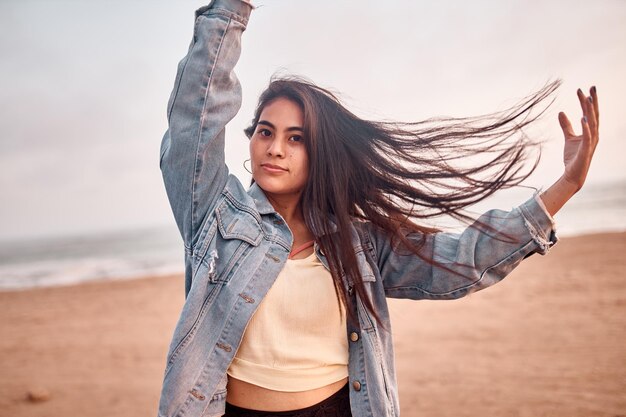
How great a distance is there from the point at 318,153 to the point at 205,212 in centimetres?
55

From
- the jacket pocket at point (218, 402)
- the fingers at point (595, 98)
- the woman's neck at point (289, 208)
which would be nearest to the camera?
the fingers at point (595, 98)

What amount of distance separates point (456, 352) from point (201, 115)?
4.78 metres

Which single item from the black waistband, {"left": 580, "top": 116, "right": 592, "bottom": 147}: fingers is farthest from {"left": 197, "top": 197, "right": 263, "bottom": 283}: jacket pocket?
{"left": 580, "top": 116, "right": 592, "bottom": 147}: fingers

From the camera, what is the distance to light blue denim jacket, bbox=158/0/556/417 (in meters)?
1.70

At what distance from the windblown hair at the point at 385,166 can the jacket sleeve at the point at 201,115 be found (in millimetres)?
384

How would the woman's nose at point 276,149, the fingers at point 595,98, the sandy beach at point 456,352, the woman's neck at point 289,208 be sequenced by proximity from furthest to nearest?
1. the sandy beach at point 456,352
2. the woman's neck at point 289,208
3. the woman's nose at point 276,149
4. the fingers at point 595,98

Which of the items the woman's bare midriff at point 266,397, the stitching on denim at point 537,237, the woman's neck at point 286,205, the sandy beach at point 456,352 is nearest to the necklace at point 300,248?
the woman's neck at point 286,205

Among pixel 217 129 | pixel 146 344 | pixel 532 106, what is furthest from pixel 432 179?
pixel 146 344

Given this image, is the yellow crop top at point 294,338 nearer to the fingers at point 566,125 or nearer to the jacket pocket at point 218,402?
the jacket pocket at point 218,402

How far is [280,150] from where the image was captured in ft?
6.42

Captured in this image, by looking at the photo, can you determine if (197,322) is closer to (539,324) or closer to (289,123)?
(289,123)

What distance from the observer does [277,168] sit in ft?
6.47

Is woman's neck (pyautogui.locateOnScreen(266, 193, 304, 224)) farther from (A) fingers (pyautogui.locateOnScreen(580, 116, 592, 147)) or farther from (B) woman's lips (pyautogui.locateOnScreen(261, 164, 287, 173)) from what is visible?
(A) fingers (pyautogui.locateOnScreen(580, 116, 592, 147))

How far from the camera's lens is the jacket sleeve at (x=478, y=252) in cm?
176
